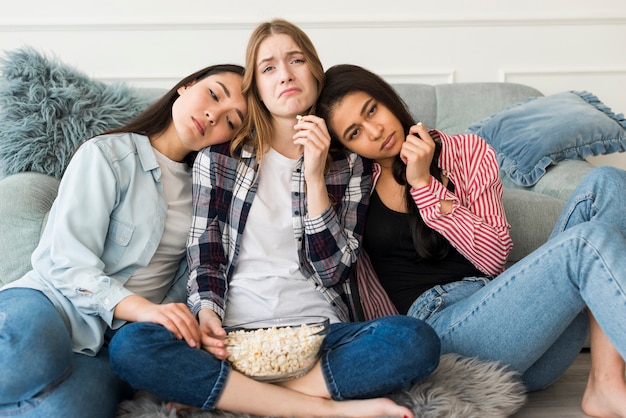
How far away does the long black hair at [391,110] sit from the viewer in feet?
5.49

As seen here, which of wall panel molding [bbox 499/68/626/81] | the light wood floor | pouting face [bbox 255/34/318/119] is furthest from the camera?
wall panel molding [bbox 499/68/626/81]

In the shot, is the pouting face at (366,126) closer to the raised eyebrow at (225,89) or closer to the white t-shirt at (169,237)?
the raised eyebrow at (225,89)

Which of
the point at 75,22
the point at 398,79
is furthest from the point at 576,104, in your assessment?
the point at 75,22

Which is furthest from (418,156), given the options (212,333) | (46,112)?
(46,112)

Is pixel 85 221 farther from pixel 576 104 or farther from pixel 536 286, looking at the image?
pixel 576 104

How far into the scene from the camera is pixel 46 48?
2828mm

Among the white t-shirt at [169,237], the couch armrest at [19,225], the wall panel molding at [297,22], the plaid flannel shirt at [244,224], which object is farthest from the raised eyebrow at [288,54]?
the wall panel molding at [297,22]

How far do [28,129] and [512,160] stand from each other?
66.1 inches

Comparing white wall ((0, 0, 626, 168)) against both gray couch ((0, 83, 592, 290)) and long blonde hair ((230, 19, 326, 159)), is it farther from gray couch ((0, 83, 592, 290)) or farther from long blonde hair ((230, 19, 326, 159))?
long blonde hair ((230, 19, 326, 159))

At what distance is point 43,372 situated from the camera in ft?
4.02

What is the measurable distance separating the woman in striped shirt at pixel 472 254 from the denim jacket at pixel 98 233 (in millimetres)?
516

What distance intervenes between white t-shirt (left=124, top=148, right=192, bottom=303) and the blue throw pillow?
4.09 feet

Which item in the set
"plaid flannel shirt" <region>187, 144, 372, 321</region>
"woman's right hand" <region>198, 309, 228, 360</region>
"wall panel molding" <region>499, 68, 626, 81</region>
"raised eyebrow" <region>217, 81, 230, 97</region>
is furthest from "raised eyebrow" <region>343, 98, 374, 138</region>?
"wall panel molding" <region>499, 68, 626, 81</region>

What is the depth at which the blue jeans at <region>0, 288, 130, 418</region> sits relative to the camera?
1214 millimetres
